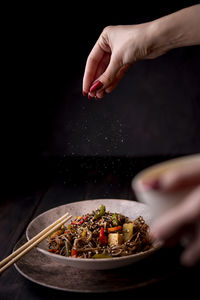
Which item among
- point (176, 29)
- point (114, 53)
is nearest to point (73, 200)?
point (114, 53)

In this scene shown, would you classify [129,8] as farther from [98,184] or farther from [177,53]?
[98,184]

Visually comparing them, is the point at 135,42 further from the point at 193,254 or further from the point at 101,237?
the point at 193,254

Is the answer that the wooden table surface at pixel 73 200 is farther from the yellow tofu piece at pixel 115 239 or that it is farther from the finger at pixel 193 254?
the finger at pixel 193 254

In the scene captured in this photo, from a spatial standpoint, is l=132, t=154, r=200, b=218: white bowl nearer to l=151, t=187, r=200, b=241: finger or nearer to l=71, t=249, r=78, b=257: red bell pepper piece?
l=151, t=187, r=200, b=241: finger

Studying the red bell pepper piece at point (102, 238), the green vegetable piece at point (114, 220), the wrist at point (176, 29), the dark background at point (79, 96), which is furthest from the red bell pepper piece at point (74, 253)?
the dark background at point (79, 96)

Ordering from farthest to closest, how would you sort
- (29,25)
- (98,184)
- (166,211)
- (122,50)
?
1. (29,25)
2. (98,184)
3. (122,50)
4. (166,211)

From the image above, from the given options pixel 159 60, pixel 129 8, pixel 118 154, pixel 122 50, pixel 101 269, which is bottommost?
pixel 118 154

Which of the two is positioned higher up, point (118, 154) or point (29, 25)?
point (29, 25)

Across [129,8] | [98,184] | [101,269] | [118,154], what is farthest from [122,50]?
[118,154]
